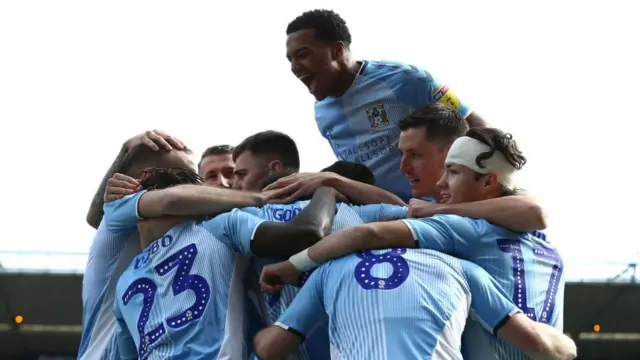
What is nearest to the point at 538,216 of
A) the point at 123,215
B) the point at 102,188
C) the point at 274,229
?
the point at 274,229

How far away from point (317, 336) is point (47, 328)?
1828cm

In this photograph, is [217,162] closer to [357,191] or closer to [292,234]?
[357,191]

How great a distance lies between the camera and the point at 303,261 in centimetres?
379

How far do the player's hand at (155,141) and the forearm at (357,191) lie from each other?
1056 mm

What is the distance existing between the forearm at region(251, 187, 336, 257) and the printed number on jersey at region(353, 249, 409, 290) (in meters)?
0.26

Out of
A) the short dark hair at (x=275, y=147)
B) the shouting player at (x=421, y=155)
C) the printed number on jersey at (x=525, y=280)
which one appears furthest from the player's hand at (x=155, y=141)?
the printed number on jersey at (x=525, y=280)

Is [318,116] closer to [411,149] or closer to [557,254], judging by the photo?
[411,149]

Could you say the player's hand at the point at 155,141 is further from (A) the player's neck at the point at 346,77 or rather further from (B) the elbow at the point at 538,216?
(B) the elbow at the point at 538,216

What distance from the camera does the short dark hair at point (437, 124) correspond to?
4.47m

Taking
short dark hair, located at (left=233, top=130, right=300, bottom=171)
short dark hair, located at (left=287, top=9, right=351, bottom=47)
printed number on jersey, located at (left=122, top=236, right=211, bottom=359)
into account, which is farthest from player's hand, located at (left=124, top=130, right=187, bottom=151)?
printed number on jersey, located at (left=122, top=236, right=211, bottom=359)

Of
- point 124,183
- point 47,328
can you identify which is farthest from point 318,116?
point 47,328

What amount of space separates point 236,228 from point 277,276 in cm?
→ 27

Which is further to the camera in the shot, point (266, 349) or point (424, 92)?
point (424, 92)

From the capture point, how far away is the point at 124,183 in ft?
14.8
